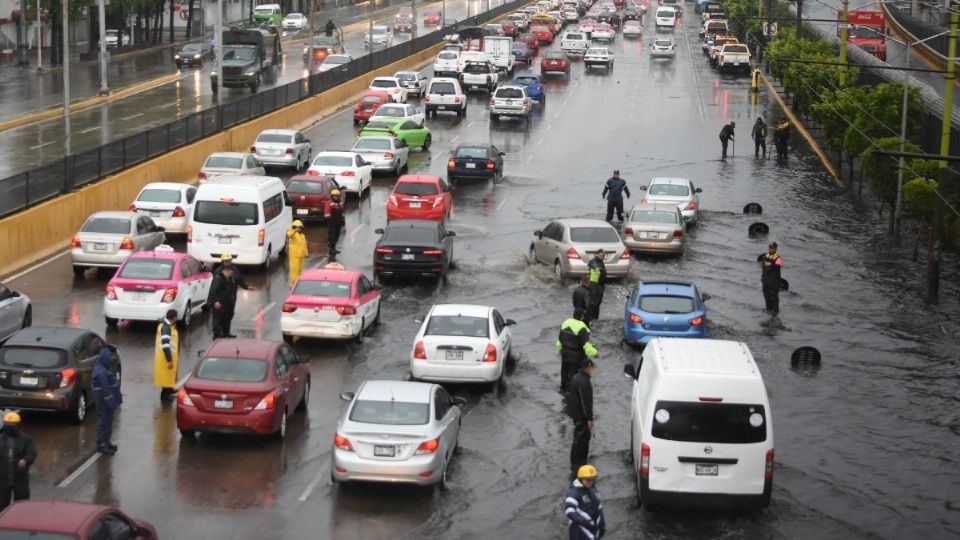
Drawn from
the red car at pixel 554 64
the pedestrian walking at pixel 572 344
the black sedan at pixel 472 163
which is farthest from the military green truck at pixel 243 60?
the pedestrian walking at pixel 572 344

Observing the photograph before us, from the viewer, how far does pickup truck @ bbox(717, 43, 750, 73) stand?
84438mm

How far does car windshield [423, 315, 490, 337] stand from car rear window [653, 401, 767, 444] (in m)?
7.28

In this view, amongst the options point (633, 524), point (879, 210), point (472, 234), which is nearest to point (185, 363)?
point (633, 524)

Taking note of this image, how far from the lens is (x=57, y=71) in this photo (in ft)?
281

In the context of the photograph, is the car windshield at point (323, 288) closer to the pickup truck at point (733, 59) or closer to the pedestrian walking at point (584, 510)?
the pedestrian walking at point (584, 510)

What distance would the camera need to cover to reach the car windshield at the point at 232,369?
21.0 meters

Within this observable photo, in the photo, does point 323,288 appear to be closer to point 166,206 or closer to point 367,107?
point 166,206

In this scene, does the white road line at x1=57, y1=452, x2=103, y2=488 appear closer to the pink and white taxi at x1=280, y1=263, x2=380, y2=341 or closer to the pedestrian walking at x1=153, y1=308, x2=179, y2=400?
the pedestrian walking at x1=153, y1=308, x2=179, y2=400

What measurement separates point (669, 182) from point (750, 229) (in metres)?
2.82

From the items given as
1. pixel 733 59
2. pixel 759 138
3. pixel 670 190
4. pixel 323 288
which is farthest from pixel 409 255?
pixel 733 59

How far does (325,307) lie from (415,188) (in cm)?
1290

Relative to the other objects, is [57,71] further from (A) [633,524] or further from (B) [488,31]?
(A) [633,524]

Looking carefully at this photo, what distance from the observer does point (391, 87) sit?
66.0 metres

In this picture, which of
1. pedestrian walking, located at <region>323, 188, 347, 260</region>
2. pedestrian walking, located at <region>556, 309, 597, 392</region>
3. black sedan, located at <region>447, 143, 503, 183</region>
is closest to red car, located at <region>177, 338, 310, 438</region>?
pedestrian walking, located at <region>556, 309, 597, 392</region>
